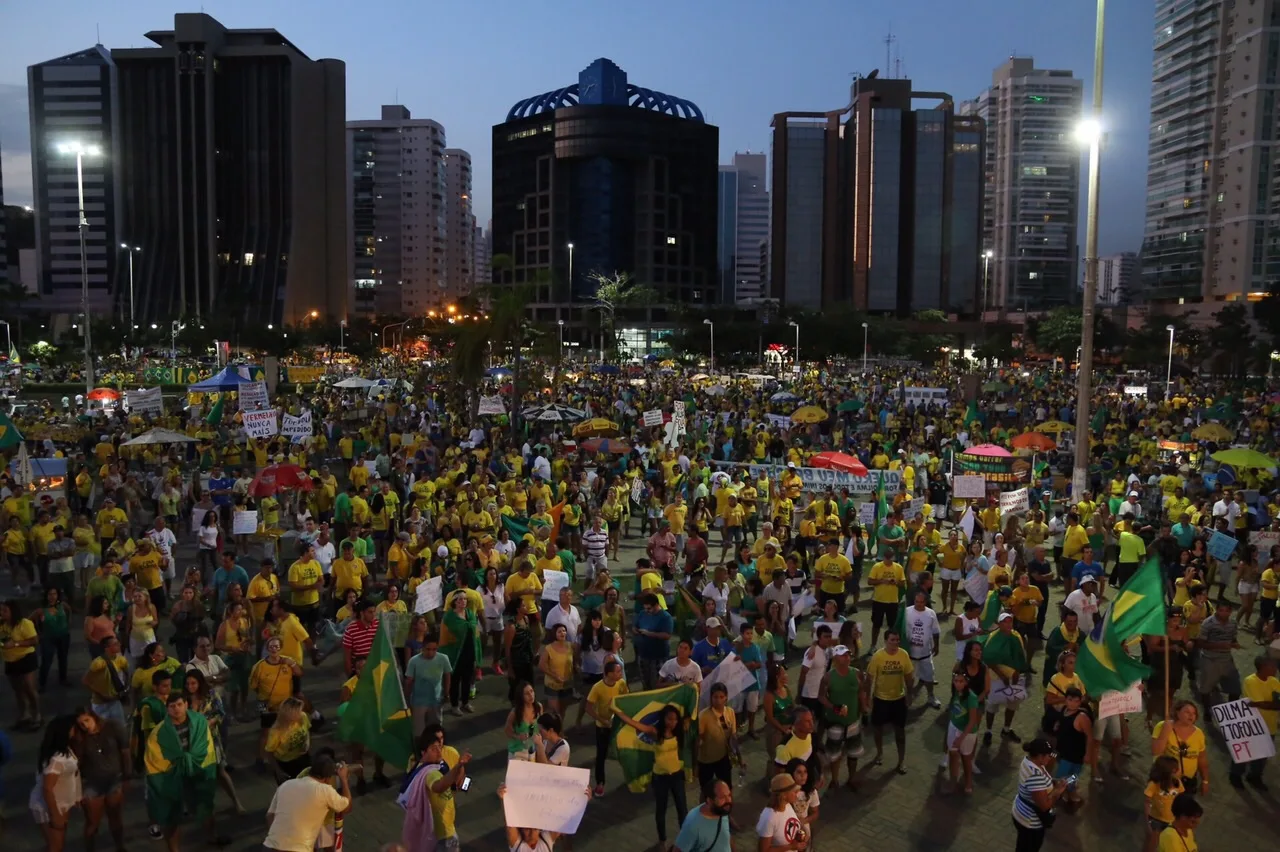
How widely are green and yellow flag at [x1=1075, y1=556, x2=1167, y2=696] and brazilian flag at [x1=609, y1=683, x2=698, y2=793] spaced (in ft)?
10.1

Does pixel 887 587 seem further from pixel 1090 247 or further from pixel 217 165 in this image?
pixel 217 165

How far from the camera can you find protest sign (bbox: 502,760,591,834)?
5848 mm

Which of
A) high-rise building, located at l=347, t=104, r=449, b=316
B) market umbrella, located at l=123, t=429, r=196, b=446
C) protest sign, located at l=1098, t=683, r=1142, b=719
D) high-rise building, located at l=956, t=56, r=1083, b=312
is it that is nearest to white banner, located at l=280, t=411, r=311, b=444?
market umbrella, located at l=123, t=429, r=196, b=446

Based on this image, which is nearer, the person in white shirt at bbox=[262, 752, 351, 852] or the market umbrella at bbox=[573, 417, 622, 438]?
the person in white shirt at bbox=[262, 752, 351, 852]

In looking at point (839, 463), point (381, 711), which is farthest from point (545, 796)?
point (839, 463)

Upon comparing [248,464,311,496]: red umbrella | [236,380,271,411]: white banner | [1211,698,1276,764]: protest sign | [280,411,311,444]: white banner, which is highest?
[236,380,271,411]: white banner

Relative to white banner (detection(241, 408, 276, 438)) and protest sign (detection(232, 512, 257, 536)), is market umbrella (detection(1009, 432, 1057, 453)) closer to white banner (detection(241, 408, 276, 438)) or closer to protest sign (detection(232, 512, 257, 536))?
white banner (detection(241, 408, 276, 438))

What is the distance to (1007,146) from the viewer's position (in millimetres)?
170625

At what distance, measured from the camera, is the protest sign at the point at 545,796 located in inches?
230

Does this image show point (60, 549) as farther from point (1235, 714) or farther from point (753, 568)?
point (1235, 714)

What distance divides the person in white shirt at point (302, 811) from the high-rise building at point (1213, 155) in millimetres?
100899

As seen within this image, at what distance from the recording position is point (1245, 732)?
7.82 m

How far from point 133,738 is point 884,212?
434ft

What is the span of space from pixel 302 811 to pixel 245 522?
8989 mm
